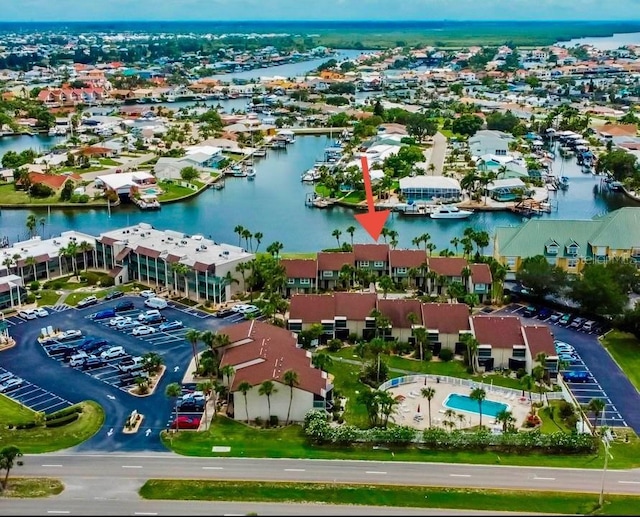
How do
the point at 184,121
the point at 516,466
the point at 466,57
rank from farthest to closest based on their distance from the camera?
the point at 466,57 < the point at 184,121 < the point at 516,466

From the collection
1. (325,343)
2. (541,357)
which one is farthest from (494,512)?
(325,343)

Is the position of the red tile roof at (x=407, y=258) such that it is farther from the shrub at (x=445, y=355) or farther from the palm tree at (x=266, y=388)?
→ the palm tree at (x=266, y=388)

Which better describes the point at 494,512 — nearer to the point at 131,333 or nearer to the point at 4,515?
the point at 4,515

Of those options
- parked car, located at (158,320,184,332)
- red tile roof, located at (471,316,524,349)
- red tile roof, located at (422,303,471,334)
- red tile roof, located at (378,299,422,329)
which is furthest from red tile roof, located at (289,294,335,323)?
red tile roof, located at (471,316,524,349)

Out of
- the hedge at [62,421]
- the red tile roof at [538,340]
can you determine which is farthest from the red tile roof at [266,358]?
the red tile roof at [538,340]

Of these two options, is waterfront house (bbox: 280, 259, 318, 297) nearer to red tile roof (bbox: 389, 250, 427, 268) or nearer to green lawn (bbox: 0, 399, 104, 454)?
red tile roof (bbox: 389, 250, 427, 268)

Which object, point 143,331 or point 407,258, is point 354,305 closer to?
point 407,258
